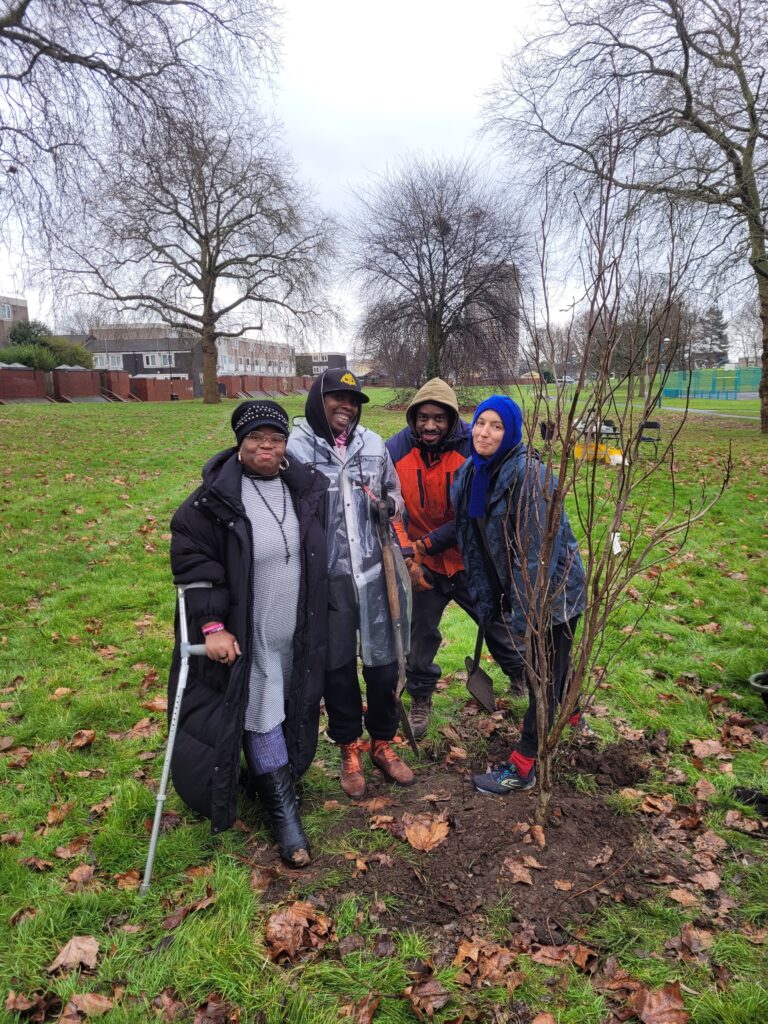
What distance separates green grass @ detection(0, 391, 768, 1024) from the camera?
2.12 metres

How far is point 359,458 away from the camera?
304 cm

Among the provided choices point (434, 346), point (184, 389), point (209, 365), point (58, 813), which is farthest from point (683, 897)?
point (184, 389)

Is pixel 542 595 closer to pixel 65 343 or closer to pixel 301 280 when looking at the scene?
pixel 301 280

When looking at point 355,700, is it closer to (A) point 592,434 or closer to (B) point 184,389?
(A) point 592,434

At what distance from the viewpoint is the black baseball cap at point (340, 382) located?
9.73 ft

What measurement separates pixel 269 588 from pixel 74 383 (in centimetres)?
3602

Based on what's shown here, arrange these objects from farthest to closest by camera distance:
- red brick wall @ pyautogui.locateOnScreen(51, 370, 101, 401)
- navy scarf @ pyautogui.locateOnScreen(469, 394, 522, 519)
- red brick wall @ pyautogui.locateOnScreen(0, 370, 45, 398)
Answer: red brick wall @ pyautogui.locateOnScreen(51, 370, 101, 401) < red brick wall @ pyautogui.locateOnScreen(0, 370, 45, 398) < navy scarf @ pyautogui.locateOnScreen(469, 394, 522, 519)

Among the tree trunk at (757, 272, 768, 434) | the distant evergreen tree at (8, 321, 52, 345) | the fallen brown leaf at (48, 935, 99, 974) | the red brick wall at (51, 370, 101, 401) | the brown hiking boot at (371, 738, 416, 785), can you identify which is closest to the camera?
the fallen brown leaf at (48, 935, 99, 974)

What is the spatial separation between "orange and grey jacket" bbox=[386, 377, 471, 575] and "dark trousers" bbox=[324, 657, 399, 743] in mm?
714

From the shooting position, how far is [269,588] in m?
2.71

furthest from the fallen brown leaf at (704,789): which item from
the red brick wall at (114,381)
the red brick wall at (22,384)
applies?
the red brick wall at (114,381)

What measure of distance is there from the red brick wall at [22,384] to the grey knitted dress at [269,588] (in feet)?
109

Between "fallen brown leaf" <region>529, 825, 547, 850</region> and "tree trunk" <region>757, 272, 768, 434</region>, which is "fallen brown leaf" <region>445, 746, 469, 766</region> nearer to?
→ "fallen brown leaf" <region>529, 825, 547, 850</region>

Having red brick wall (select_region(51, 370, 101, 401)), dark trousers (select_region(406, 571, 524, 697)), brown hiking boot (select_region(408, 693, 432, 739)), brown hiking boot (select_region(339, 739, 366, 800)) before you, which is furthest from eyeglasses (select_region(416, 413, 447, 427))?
red brick wall (select_region(51, 370, 101, 401))
